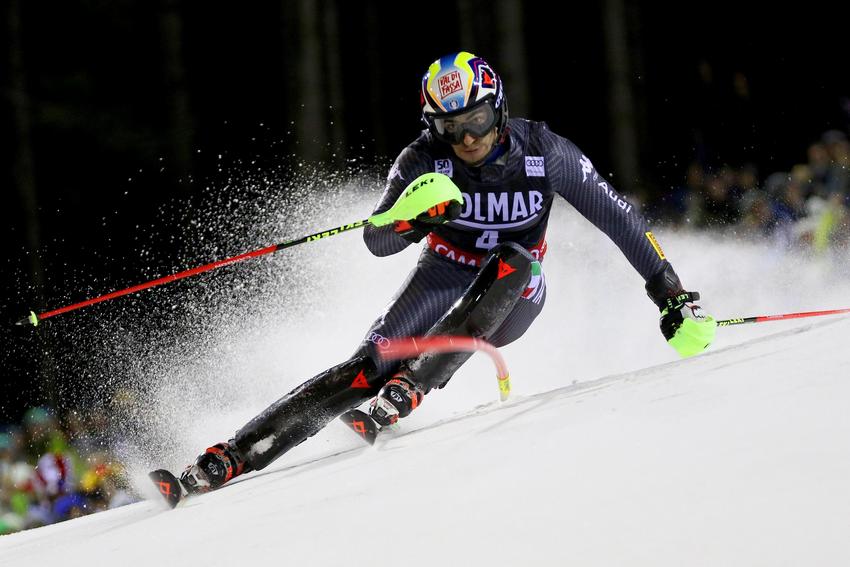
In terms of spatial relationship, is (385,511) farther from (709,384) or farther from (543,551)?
(709,384)

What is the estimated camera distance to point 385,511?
7.85 ft

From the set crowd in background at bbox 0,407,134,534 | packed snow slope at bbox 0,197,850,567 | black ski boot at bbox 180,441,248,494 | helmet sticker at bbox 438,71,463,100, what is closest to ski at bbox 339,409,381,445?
packed snow slope at bbox 0,197,850,567

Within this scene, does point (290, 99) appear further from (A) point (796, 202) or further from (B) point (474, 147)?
(B) point (474, 147)

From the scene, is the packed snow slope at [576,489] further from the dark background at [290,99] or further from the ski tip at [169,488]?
the dark background at [290,99]

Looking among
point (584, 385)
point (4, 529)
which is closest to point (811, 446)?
point (584, 385)

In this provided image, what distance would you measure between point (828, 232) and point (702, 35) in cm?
477

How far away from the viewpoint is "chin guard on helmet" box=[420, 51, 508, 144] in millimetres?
3816

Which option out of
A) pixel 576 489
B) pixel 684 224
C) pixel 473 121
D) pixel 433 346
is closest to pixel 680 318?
pixel 433 346

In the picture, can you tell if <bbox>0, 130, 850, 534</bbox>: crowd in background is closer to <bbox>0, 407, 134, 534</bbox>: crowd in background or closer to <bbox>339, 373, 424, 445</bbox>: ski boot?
<bbox>0, 407, 134, 534</bbox>: crowd in background

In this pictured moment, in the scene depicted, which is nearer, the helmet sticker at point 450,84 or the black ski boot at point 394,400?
the black ski boot at point 394,400

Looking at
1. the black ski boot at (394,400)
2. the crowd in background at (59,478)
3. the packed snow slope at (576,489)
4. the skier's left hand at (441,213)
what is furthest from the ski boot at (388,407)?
the crowd in background at (59,478)

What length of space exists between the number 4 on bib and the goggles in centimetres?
42

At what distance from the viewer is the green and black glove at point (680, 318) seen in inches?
149

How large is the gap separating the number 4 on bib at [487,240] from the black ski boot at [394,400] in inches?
28.5
